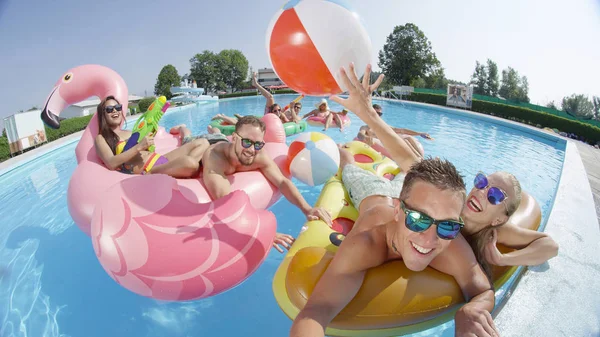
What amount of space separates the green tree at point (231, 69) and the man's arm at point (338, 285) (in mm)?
60475

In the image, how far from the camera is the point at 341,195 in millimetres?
3416

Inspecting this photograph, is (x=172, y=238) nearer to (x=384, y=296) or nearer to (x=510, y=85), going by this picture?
(x=384, y=296)

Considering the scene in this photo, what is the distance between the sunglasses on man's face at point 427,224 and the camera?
4.71 feet

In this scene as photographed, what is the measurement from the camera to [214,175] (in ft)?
9.32

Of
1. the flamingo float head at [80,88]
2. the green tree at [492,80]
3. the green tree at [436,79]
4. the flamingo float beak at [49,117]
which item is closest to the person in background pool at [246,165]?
the flamingo float head at [80,88]

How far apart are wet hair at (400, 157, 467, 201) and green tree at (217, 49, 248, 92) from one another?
60604 mm

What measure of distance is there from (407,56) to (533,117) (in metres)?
30.5

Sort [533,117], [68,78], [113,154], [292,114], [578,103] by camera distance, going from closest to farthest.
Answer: [113,154] → [68,78] → [292,114] → [533,117] → [578,103]

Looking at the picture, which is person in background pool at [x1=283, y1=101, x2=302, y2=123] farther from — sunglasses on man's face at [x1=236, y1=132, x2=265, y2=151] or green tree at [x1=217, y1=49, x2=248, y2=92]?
green tree at [x1=217, y1=49, x2=248, y2=92]

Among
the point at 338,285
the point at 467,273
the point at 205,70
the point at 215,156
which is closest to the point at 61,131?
the point at 215,156

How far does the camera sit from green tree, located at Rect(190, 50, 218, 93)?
56906 millimetres

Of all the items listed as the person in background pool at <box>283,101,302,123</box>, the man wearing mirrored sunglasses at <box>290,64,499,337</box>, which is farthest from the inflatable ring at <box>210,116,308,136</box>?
the man wearing mirrored sunglasses at <box>290,64,499,337</box>

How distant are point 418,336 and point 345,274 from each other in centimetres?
139

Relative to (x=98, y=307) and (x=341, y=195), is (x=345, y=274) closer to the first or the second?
(x=341, y=195)
